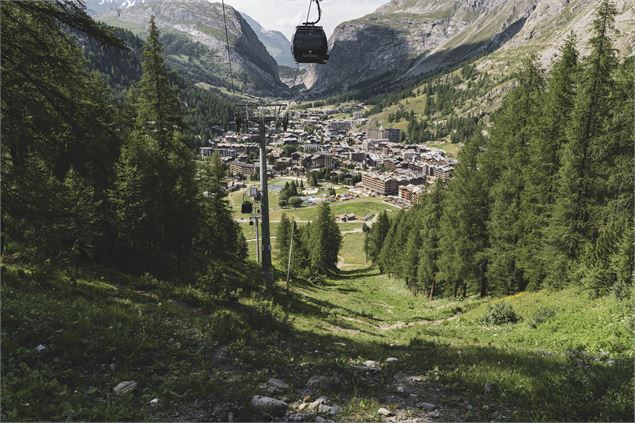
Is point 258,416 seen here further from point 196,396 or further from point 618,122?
point 618,122

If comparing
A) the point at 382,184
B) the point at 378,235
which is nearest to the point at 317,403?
the point at 378,235

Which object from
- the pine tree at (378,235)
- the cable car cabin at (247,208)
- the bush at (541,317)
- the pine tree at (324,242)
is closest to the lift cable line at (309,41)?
the cable car cabin at (247,208)

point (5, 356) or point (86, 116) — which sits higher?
point (86, 116)

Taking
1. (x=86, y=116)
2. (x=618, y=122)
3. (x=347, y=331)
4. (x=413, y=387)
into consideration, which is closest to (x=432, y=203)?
(x=618, y=122)

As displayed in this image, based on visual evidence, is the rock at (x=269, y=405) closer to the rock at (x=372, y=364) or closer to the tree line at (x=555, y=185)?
the rock at (x=372, y=364)

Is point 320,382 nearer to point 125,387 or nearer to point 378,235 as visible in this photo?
point 125,387

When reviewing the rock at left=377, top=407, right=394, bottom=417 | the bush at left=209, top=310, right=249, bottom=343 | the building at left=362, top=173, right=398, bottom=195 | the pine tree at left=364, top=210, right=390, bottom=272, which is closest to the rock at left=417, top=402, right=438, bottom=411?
the rock at left=377, top=407, right=394, bottom=417
